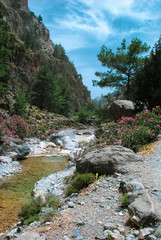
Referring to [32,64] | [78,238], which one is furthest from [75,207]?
[32,64]

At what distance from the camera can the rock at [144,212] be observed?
271 centimetres

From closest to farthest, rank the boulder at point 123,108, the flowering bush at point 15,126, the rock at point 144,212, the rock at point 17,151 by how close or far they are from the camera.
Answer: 1. the rock at point 144,212
2. the rock at point 17,151
3. the boulder at point 123,108
4. the flowering bush at point 15,126

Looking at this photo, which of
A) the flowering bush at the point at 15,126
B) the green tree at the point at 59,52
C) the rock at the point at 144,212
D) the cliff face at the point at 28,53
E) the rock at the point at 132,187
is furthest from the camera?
the green tree at the point at 59,52

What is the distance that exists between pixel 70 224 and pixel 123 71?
15824mm

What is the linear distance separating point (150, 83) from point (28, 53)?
3323 cm

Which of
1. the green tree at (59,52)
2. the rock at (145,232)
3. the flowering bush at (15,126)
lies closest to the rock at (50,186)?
the rock at (145,232)

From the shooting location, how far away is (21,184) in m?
7.50

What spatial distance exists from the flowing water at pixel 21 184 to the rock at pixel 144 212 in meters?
3.53

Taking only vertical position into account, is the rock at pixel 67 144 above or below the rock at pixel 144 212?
below

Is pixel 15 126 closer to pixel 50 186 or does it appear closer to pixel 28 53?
pixel 50 186

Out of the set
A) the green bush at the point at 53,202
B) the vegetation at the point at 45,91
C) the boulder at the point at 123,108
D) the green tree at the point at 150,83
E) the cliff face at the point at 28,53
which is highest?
the cliff face at the point at 28,53

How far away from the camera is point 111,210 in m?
3.49

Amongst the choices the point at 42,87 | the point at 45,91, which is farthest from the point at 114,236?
the point at 42,87

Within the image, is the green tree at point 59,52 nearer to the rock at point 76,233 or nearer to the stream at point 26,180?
the stream at point 26,180
